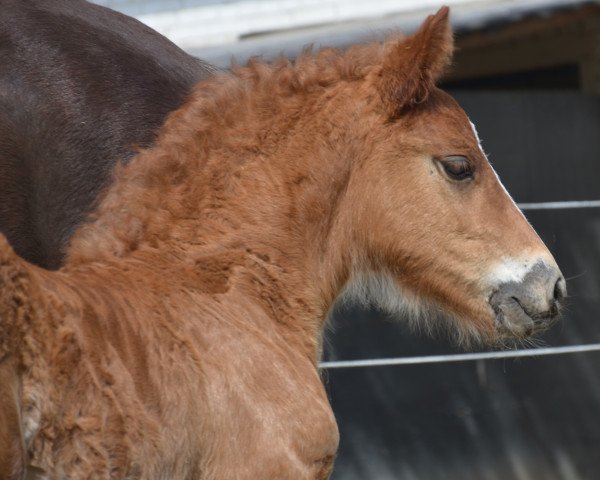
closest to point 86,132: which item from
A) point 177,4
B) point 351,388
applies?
point 177,4

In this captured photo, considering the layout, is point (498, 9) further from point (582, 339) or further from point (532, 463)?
point (532, 463)

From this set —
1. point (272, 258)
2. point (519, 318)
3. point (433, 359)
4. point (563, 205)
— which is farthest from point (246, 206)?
point (563, 205)

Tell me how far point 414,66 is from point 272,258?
77cm

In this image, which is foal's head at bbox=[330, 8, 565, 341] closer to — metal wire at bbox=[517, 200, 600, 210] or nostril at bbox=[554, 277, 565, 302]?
nostril at bbox=[554, 277, 565, 302]

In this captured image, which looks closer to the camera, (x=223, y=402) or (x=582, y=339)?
(x=223, y=402)

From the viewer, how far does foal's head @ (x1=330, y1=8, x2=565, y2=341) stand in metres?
3.42

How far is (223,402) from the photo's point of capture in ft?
9.44

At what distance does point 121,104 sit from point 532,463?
144 inches

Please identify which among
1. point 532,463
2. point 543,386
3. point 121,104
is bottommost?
point 532,463

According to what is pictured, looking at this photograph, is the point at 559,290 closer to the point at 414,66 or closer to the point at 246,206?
the point at 414,66

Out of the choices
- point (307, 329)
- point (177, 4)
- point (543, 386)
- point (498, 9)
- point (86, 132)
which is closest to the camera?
point (307, 329)

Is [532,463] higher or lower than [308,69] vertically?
lower

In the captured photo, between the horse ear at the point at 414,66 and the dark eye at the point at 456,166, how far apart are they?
0.21 metres

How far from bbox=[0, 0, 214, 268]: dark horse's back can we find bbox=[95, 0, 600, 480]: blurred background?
148cm
